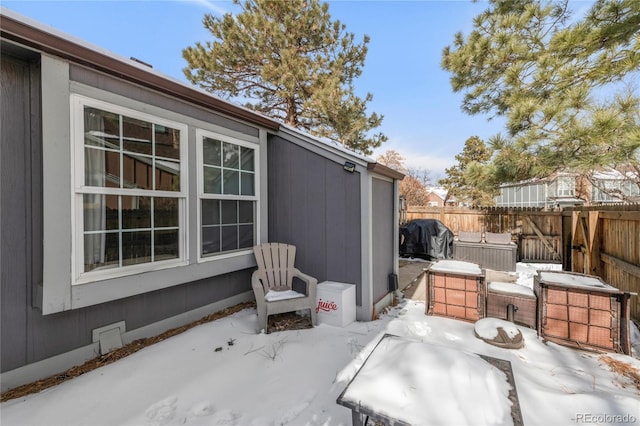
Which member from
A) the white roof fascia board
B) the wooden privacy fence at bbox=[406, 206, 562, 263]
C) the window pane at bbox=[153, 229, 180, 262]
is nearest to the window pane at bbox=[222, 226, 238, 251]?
the window pane at bbox=[153, 229, 180, 262]

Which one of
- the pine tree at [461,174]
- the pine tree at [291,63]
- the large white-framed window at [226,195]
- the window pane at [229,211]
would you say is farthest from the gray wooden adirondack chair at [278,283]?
the pine tree at [461,174]

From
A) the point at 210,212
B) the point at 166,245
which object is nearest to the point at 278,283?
the point at 210,212

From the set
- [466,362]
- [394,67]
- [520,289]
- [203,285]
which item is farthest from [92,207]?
[394,67]

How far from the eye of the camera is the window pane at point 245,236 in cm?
390

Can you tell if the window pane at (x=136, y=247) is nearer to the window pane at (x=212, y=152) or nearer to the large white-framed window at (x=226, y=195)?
the large white-framed window at (x=226, y=195)

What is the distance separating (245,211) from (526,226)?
28.8ft

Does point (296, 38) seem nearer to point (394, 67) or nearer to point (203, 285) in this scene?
point (394, 67)

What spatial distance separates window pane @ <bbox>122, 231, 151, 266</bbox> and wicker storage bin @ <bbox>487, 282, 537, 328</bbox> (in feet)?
13.7

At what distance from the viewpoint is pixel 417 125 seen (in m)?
14.0

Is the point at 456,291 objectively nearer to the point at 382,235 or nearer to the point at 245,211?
the point at 382,235

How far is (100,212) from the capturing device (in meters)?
2.49

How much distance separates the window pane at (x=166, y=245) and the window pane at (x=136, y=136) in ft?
2.97

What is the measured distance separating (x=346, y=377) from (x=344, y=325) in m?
1.10

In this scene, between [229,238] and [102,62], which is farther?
[229,238]
